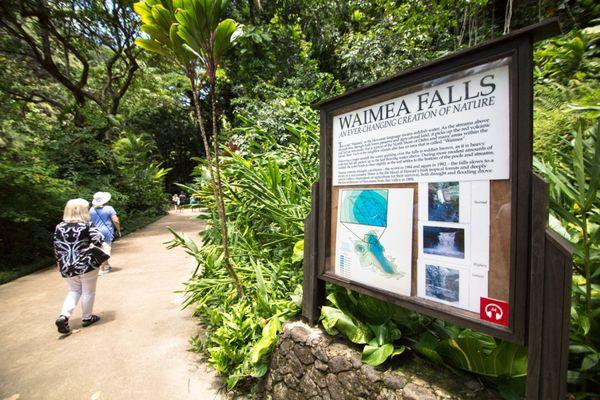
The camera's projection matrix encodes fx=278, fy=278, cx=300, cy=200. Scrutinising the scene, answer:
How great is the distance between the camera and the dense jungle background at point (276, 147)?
1.47m

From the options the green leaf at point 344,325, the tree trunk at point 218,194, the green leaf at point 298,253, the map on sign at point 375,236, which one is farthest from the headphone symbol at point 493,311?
the tree trunk at point 218,194

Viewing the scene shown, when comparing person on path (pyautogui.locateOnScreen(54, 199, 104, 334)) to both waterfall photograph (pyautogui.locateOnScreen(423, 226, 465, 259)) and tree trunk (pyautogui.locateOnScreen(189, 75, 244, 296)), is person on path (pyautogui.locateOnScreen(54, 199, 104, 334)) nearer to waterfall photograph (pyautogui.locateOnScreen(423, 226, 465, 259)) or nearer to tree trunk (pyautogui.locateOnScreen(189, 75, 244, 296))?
tree trunk (pyautogui.locateOnScreen(189, 75, 244, 296))

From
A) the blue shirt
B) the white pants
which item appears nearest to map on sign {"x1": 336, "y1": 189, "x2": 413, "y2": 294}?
the white pants

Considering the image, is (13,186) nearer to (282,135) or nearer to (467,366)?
(282,135)

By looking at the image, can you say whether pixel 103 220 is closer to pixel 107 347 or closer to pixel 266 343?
pixel 107 347

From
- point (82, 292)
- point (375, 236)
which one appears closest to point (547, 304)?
point (375, 236)

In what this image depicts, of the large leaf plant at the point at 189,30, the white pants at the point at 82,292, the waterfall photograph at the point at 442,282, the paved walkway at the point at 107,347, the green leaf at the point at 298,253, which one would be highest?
the large leaf plant at the point at 189,30

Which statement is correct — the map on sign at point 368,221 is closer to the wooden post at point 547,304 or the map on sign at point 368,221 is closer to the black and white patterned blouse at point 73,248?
the wooden post at point 547,304

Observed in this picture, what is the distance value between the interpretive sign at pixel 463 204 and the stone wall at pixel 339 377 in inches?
14.0

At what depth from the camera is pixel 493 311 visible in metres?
1.12

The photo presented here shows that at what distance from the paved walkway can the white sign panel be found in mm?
2296

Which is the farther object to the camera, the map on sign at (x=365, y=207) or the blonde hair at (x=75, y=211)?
the blonde hair at (x=75, y=211)

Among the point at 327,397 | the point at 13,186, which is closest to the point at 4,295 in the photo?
the point at 13,186

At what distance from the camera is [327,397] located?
5.62 feet
